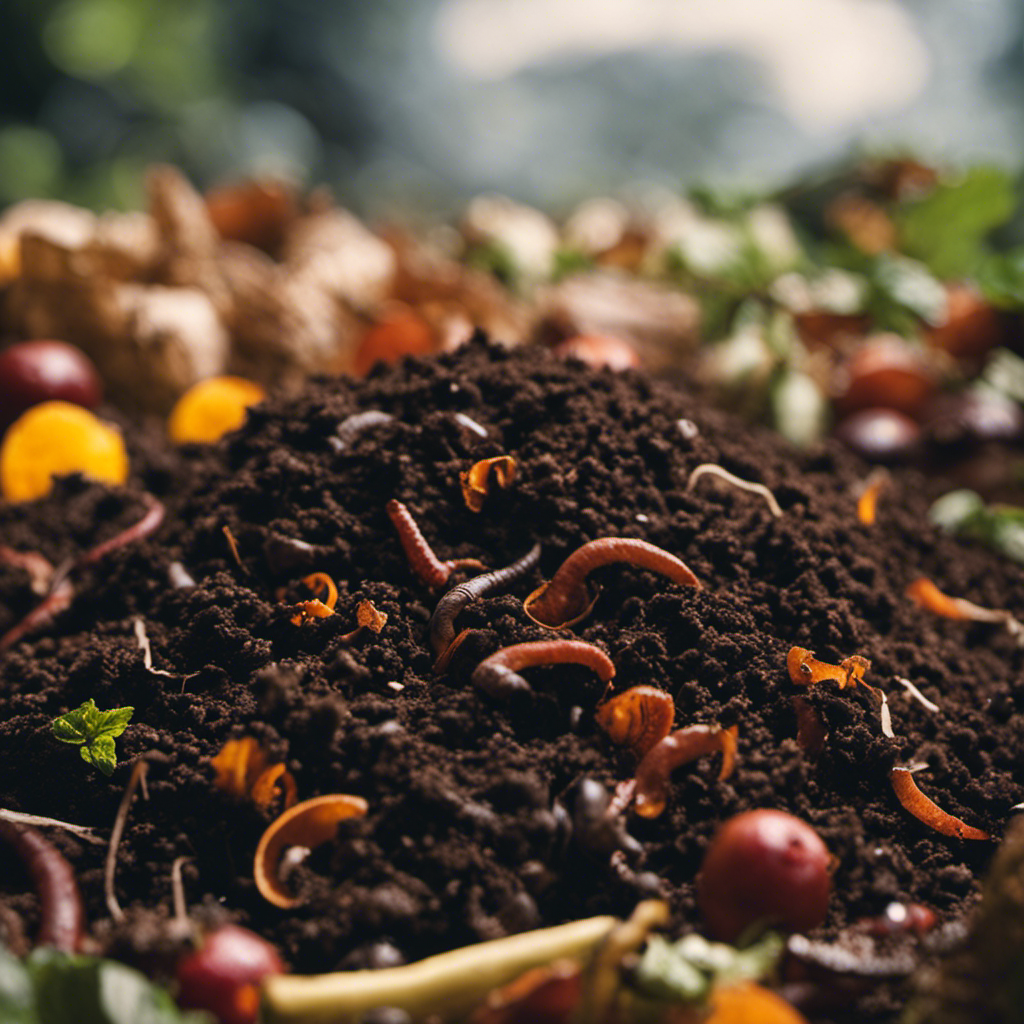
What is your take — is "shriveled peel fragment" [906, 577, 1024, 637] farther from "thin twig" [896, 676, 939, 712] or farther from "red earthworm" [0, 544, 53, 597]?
"red earthworm" [0, 544, 53, 597]

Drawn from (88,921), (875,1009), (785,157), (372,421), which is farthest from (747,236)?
(785,157)

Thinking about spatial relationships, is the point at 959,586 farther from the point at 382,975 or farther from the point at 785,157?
the point at 785,157

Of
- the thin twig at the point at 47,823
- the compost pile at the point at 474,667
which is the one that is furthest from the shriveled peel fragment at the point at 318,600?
the thin twig at the point at 47,823

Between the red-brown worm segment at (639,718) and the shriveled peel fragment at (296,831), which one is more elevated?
the red-brown worm segment at (639,718)

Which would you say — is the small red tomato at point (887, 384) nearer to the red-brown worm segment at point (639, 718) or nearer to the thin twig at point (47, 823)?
the red-brown worm segment at point (639, 718)

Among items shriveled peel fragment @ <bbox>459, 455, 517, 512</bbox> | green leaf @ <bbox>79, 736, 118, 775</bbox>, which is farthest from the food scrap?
shriveled peel fragment @ <bbox>459, 455, 517, 512</bbox>

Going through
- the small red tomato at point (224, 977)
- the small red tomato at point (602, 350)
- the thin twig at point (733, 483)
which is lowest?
the small red tomato at point (224, 977)
